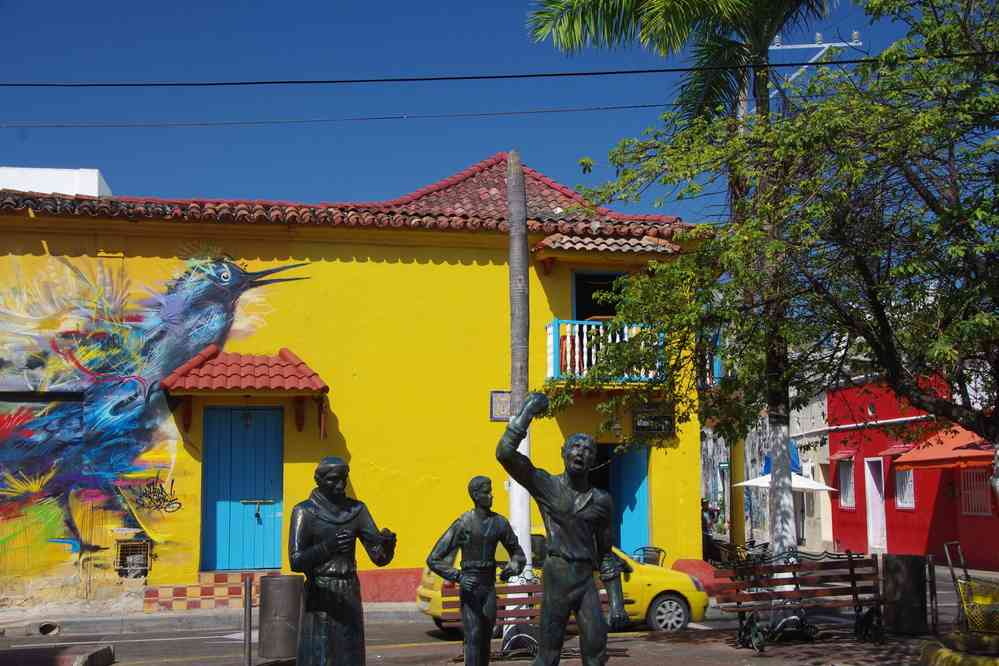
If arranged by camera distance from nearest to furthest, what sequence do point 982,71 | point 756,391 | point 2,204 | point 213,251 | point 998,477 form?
point 998,477
point 982,71
point 756,391
point 2,204
point 213,251

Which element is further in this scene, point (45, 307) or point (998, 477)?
point (45, 307)

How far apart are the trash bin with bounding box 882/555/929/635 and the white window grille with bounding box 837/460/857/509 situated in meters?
17.4

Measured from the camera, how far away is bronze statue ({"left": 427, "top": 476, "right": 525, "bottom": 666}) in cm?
836

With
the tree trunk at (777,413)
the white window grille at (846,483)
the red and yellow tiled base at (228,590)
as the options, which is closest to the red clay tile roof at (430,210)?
the tree trunk at (777,413)

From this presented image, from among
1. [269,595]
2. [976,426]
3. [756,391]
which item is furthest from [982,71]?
[269,595]

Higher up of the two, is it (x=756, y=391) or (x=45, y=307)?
(x=45, y=307)

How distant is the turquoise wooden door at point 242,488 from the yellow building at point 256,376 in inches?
1.2

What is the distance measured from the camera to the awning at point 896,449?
25.0 meters

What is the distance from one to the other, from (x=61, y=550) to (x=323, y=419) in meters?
4.16

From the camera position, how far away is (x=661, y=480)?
1823cm

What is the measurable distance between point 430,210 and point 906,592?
9.06 metres

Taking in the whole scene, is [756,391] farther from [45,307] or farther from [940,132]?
[45,307]

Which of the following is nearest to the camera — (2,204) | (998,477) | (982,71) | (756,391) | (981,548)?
(998,477)

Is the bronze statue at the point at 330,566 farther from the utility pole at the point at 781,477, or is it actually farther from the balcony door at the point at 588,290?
the balcony door at the point at 588,290
